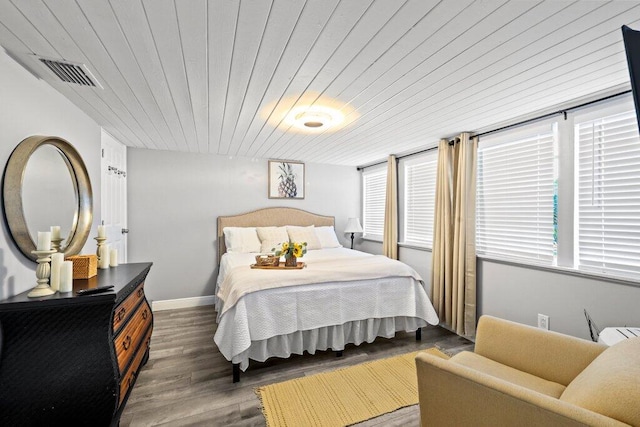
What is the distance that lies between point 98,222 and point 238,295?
166 centimetres

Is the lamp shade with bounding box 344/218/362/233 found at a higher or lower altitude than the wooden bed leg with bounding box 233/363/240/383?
higher

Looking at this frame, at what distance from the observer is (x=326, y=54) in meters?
1.52

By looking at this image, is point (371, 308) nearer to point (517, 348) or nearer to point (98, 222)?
point (517, 348)

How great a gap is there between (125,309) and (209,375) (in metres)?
0.93

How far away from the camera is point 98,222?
2.68 m

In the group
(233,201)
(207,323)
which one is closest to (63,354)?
(207,323)

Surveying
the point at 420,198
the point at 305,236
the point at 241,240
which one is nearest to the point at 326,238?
the point at 305,236

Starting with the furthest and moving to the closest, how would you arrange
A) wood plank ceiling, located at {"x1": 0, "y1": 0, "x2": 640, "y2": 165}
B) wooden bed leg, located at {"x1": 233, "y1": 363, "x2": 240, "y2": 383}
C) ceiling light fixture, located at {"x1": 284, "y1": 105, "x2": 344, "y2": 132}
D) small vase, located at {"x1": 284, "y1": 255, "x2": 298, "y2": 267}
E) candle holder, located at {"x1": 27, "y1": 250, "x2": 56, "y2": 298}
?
small vase, located at {"x1": 284, "y1": 255, "x2": 298, "y2": 267}, ceiling light fixture, located at {"x1": 284, "y1": 105, "x2": 344, "y2": 132}, wooden bed leg, located at {"x1": 233, "y1": 363, "x2": 240, "y2": 383}, candle holder, located at {"x1": 27, "y1": 250, "x2": 56, "y2": 298}, wood plank ceiling, located at {"x1": 0, "y1": 0, "x2": 640, "y2": 165}

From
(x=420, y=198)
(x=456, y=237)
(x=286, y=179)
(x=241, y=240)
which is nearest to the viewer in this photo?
(x=456, y=237)

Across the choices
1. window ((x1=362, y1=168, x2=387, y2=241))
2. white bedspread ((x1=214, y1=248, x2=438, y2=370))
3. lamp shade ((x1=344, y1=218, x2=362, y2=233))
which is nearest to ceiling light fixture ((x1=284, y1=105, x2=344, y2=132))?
white bedspread ((x1=214, y1=248, x2=438, y2=370))

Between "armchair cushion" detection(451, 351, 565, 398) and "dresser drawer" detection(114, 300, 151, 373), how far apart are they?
1993 millimetres

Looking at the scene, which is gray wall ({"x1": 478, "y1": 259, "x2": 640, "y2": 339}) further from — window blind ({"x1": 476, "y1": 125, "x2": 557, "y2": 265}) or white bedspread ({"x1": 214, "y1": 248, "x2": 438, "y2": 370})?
white bedspread ({"x1": 214, "y1": 248, "x2": 438, "y2": 370})

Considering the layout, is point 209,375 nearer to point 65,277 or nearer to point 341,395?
point 341,395

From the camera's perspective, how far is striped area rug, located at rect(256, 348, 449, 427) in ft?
5.88
